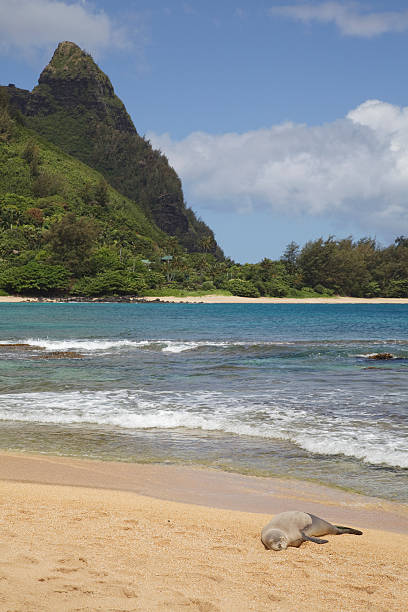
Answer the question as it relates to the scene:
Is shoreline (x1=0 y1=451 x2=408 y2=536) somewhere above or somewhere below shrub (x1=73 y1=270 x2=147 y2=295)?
below

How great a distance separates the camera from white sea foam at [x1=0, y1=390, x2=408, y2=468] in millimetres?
8672

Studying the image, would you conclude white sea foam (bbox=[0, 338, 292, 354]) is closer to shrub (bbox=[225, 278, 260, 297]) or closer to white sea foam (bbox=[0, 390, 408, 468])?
white sea foam (bbox=[0, 390, 408, 468])

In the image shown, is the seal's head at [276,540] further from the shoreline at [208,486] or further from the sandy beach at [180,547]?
the shoreline at [208,486]

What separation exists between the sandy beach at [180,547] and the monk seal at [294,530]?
78 millimetres

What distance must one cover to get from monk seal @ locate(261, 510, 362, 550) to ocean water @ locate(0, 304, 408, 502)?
1591 millimetres

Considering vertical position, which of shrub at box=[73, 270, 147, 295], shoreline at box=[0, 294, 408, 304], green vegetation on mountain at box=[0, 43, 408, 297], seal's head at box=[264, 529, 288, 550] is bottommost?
seal's head at box=[264, 529, 288, 550]

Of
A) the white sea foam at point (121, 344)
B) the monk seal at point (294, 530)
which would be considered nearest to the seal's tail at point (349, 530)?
the monk seal at point (294, 530)

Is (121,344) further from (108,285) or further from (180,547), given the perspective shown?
(108,285)

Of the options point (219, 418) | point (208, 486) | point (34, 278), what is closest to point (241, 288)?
point (34, 278)

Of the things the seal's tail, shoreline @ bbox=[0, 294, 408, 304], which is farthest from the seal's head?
shoreline @ bbox=[0, 294, 408, 304]

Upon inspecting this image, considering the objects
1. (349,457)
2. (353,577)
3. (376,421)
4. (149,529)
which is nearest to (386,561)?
(353,577)

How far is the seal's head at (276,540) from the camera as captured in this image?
475 cm

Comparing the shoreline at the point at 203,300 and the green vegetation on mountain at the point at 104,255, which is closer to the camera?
the shoreline at the point at 203,300

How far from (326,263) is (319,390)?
127 meters
